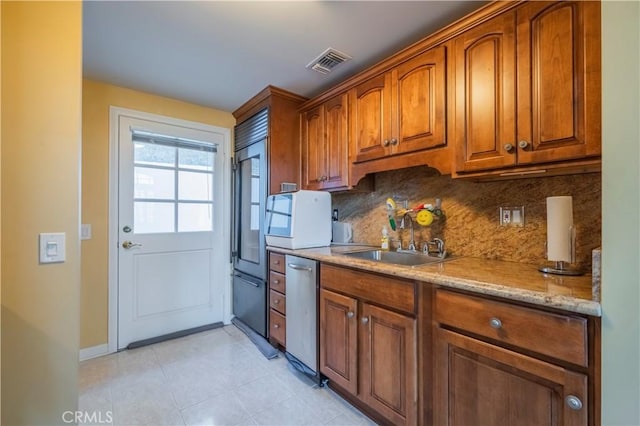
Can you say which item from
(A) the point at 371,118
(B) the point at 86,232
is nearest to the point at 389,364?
(A) the point at 371,118

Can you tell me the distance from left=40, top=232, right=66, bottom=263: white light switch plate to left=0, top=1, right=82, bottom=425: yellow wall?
2 cm

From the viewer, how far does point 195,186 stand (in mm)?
2932

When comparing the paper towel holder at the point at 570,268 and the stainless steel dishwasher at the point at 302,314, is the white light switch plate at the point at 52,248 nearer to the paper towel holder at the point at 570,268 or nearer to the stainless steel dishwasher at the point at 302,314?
the stainless steel dishwasher at the point at 302,314

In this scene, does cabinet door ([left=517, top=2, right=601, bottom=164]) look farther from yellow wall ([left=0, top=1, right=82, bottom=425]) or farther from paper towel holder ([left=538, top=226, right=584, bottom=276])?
yellow wall ([left=0, top=1, right=82, bottom=425])

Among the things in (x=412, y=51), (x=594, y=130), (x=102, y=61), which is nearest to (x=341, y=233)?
(x=412, y=51)

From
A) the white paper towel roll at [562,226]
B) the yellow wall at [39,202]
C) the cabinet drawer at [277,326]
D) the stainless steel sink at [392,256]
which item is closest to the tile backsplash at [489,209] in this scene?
the stainless steel sink at [392,256]

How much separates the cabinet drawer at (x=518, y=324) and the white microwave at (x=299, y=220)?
120 centimetres

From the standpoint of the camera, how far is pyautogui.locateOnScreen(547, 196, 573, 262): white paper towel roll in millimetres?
1227

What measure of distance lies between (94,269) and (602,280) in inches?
126

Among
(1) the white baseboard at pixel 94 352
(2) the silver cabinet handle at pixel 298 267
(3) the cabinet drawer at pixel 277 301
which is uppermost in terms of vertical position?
(2) the silver cabinet handle at pixel 298 267

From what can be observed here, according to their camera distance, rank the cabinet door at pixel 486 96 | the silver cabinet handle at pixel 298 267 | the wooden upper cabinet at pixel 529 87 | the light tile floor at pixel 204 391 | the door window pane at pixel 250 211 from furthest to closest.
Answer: the door window pane at pixel 250 211 < the silver cabinet handle at pixel 298 267 < the light tile floor at pixel 204 391 < the cabinet door at pixel 486 96 < the wooden upper cabinet at pixel 529 87

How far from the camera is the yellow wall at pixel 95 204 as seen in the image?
93.2 inches

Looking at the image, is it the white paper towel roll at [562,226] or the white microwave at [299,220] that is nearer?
the white paper towel roll at [562,226]

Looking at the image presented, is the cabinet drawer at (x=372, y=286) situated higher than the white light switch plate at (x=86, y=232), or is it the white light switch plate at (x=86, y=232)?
the white light switch plate at (x=86, y=232)
